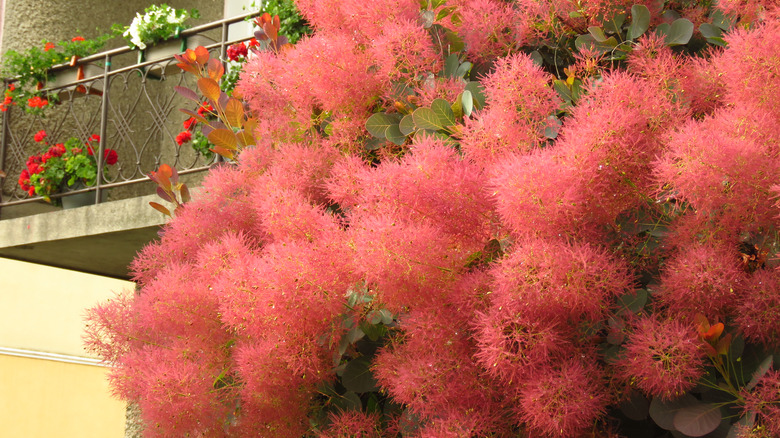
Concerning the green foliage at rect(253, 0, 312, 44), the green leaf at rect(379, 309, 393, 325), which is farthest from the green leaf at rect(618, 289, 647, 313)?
the green foliage at rect(253, 0, 312, 44)

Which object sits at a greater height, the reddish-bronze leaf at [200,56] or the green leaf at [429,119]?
the reddish-bronze leaf at [200,56]

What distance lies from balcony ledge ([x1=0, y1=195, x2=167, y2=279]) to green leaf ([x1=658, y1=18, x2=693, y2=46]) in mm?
2472

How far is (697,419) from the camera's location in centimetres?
76

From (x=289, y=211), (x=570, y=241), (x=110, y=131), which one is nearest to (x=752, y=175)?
(x=570, y=241)

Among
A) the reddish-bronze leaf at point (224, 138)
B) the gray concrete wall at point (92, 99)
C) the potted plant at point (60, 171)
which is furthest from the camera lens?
the gray concrete wall at point (92, 99)

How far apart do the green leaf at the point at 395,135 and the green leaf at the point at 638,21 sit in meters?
0.37

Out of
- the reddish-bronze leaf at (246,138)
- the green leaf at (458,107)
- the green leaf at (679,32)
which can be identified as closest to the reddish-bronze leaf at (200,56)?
the reddish-bronze leaf at (246,138)

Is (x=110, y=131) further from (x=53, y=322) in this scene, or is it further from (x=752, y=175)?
(x=752, y=175)

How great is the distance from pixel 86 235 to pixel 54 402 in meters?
3.28

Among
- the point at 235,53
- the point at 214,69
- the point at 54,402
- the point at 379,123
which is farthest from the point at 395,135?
the point at 54,402

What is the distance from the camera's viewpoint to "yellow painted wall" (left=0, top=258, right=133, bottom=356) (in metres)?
6.00

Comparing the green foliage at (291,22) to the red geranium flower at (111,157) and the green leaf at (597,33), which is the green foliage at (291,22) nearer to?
the red geranium flower at (111,157)

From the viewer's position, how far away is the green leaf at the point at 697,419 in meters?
0.75

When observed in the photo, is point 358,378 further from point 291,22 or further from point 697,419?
point 291,22
